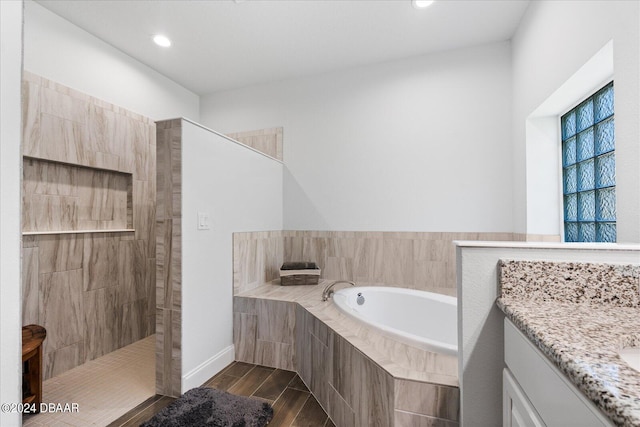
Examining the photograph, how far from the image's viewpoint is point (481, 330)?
0.94m

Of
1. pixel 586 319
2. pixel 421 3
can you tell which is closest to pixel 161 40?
pixel 421 3

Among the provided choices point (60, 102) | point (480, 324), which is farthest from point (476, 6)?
point (60, 102)

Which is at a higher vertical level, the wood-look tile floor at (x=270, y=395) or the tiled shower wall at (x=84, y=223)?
the tiled shower wall at (x=84, y=223)

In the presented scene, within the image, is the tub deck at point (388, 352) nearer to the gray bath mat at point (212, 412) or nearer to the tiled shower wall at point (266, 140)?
the gray bath mat at point (212, 412)

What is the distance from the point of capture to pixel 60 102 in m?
2.03

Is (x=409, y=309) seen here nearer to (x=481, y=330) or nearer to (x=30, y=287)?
(x=481, y=330)

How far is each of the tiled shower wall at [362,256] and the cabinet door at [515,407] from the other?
4.99 ft

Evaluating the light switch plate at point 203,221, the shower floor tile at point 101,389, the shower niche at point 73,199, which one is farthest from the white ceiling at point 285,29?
the shower floor tile at point 101,389

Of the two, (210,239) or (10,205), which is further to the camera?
(210,239)

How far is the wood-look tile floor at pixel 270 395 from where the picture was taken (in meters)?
1.52

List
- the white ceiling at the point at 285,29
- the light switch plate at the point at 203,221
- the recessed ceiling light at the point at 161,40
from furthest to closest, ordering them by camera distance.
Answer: the recessed ceiling light at the point at 161,40, the white ceiling at the point at 285,29, the light switch plate at the point at 203,221

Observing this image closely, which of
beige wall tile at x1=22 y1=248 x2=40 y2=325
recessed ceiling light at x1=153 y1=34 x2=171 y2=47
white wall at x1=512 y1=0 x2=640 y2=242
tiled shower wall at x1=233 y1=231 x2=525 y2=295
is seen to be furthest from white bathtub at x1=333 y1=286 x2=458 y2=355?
recessed ceiling light at x1=153 y1=34 x2=171 y2=47

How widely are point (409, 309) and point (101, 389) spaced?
2.18 m

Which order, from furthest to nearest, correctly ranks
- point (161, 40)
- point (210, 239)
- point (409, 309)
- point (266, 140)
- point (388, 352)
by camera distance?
point (266, 140)
point (161, 40)
point (409, 309)
point (210, 239)
point (388, 352)
